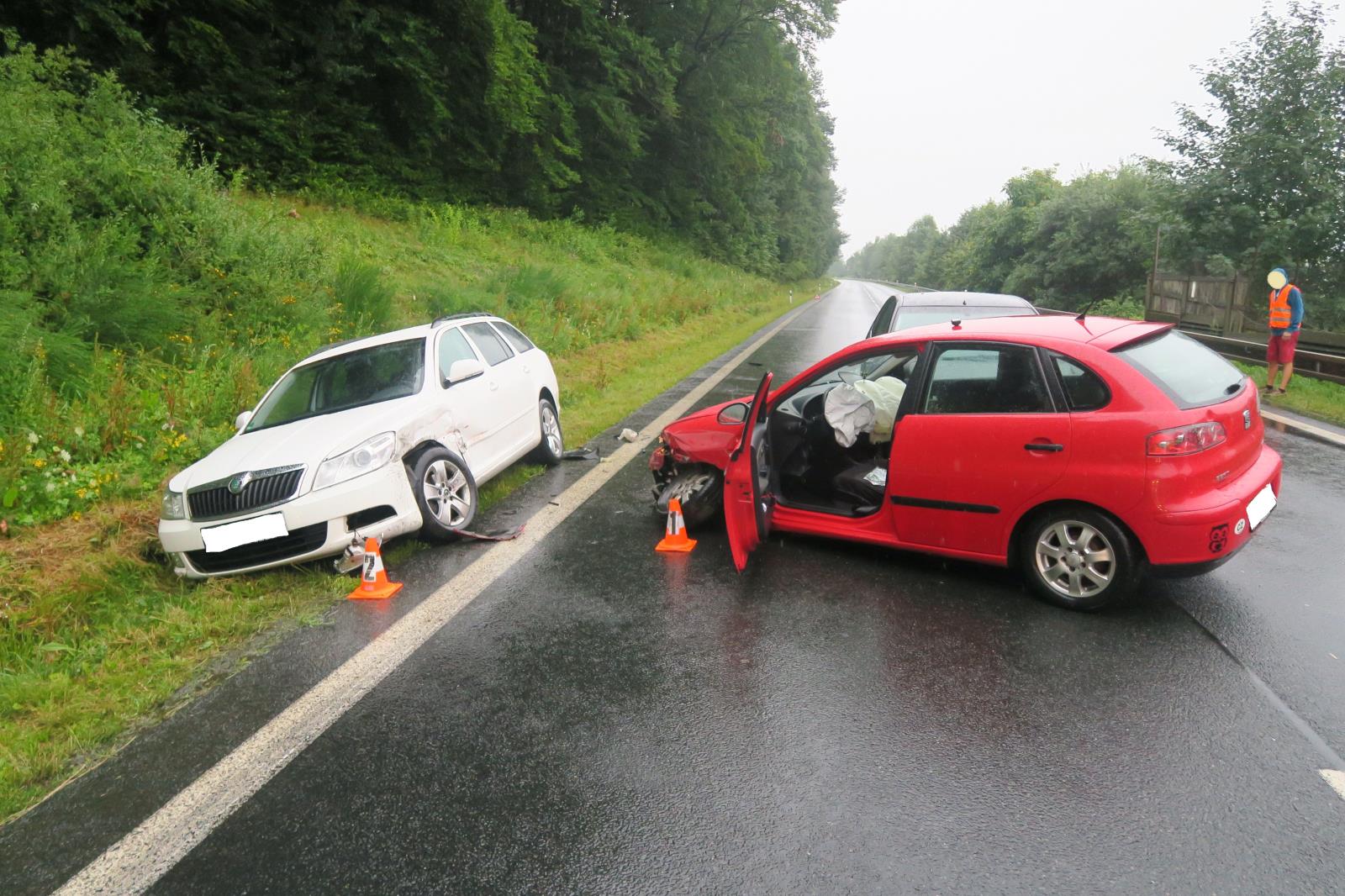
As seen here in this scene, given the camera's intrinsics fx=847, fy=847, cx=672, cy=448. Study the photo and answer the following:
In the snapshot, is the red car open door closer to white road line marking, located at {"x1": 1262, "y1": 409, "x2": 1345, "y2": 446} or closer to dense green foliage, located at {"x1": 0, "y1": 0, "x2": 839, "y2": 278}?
white road line marking, located at {"x1": 1262, "y1": 409, "x2": 1345, "y2": 446}

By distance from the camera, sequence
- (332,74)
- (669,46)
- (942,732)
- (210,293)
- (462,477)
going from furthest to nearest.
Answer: (669,46) < (332,74) < (210,293) < (462,477) < (942,732)

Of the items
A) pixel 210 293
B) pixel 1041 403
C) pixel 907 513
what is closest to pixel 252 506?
pixel 907 513

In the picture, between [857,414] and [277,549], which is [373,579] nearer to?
[277,549]

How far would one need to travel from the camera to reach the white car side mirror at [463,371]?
259 inches

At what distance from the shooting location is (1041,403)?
450cm

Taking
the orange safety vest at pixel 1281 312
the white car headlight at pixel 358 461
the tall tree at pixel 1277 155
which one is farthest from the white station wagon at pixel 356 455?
the tall tree at pixel 1277 155

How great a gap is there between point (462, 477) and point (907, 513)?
3204 mm

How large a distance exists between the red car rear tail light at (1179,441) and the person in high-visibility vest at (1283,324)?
913 cm

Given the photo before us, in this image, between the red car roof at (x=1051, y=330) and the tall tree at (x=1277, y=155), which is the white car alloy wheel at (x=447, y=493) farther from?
the tall tree at (x=1277, y=155)

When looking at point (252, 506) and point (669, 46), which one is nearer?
point (252, 506)

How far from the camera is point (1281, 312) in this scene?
1159 cm


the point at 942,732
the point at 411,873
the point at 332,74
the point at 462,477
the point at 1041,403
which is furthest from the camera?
the point at 332,74

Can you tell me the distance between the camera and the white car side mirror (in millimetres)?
6570

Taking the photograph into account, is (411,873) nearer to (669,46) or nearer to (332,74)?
(332,74)
